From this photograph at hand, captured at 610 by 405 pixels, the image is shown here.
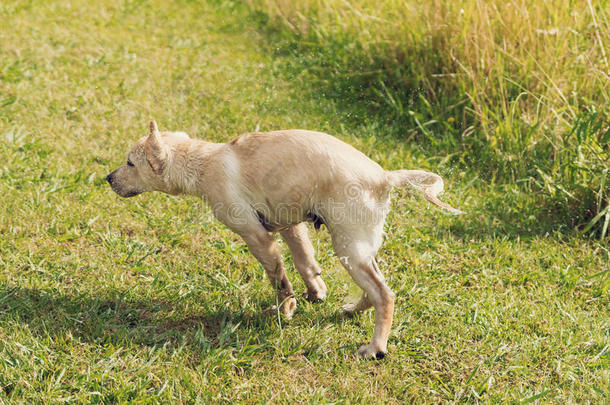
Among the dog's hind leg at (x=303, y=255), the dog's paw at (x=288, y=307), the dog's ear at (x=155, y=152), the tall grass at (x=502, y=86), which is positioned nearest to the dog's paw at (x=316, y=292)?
the dog's hind leg at (x=303, y=255)

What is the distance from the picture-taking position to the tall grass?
5.19m

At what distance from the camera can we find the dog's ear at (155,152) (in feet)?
12.2

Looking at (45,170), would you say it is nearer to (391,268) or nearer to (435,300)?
(391,268)

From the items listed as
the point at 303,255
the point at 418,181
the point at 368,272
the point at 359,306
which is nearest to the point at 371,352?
the point at 359,306

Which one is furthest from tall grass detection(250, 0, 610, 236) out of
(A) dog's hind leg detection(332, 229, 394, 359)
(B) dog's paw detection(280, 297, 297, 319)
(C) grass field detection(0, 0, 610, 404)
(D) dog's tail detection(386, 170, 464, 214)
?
(B) dog's paw detection(280, 297, 297, 319)

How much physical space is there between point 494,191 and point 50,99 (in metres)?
4.91

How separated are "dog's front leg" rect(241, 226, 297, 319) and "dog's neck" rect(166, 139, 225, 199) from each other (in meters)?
0.42

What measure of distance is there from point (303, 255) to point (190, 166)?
99 cm

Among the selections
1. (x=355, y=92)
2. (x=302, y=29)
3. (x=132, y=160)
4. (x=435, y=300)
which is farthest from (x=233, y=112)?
(x=435, y=300)

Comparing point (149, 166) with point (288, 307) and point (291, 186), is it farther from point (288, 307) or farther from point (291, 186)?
point (288, 307)

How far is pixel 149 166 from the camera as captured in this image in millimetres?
3844

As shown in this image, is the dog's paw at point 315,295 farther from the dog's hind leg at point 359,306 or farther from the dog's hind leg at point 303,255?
A: the dog's hind leg at point 359,306

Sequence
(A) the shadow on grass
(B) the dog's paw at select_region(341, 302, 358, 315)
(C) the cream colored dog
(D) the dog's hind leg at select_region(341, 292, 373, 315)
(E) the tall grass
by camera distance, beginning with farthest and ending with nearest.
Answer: (E) the tall grass → (B) the dog's paw at select_region(341, 302, 358, 315) → (D) the dog's hind leg at select_region(341, 292, 373, 315) → (A) the shadow on grass → (C) the cream colored dog

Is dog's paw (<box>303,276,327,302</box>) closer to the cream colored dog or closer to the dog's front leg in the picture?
the dog's front leg
